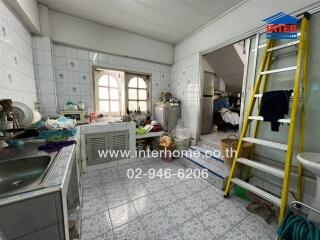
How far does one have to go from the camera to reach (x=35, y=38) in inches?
84.6

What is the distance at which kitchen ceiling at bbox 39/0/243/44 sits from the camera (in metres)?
2.08

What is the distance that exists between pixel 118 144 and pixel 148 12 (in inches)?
89.0

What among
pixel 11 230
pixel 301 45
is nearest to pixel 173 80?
pixel 301 45

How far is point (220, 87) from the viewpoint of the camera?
171 inches

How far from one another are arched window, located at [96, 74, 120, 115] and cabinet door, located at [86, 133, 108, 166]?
886mm

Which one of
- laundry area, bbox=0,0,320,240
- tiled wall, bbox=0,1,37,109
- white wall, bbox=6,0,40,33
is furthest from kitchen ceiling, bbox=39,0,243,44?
tiled wall, bbox=0,1,37,109

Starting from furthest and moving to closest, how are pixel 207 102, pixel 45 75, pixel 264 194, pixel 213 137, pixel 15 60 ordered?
pixel 207 102 → pixel 213 137 → pixel 45 75 → pixel 15 60 → pixel 264 194

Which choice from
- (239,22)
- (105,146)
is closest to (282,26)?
(239,22)

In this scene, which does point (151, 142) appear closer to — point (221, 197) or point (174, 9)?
point (221, 197)

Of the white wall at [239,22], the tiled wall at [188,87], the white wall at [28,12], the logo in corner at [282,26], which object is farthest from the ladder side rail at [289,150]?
the white wall at [28,12]

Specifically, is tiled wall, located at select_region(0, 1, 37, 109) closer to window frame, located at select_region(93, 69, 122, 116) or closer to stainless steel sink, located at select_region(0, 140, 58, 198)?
stainless steel sink, located at select_region(0, 140, 58, 198)

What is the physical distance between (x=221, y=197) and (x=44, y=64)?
3234mm

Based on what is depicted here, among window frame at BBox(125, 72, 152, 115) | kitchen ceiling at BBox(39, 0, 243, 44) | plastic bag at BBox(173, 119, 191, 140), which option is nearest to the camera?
kitchen ceiling at BBox(39, 0, 243, 44)

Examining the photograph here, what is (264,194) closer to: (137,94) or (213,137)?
(213,137)
